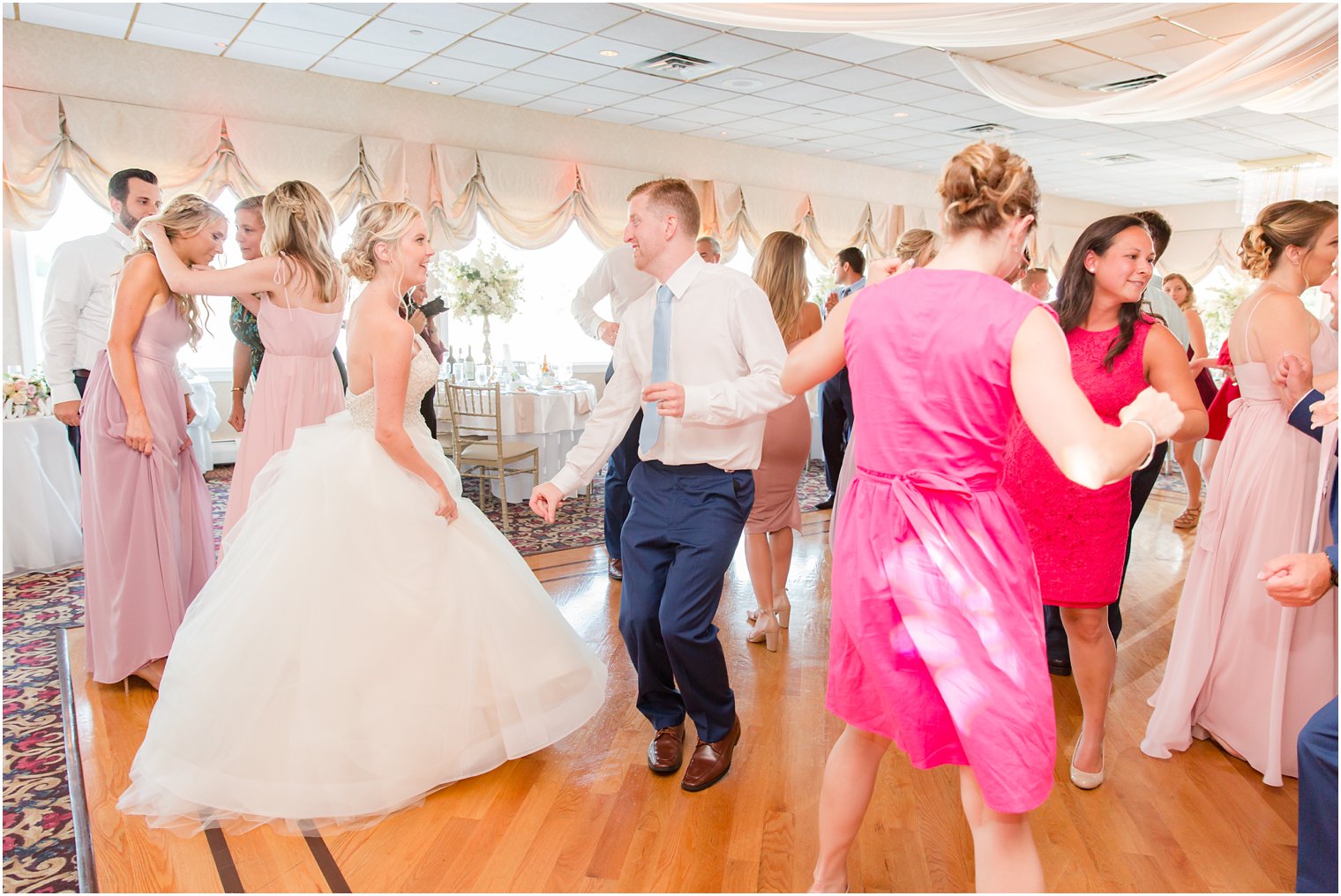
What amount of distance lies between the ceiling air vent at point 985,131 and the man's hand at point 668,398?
8.59 m

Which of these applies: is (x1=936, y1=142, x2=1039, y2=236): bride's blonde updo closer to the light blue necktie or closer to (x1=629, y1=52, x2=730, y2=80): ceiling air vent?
the light blue necktie

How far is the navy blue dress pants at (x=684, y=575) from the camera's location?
8.18ft

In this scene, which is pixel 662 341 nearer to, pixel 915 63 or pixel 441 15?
pixel 441 15

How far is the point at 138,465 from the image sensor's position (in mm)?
3191

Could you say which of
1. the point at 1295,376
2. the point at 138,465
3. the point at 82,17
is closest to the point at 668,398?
the point at 1295,376

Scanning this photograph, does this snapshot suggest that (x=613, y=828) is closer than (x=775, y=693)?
Yes

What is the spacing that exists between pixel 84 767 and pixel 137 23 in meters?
5.95

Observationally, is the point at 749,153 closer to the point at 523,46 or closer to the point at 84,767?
the point at 523,46

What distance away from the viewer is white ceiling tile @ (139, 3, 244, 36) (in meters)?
6.06

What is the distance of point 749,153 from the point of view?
10.8 meters

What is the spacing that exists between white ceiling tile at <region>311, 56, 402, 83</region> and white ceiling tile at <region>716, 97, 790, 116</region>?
317 cm

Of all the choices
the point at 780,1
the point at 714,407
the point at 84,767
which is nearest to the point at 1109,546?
the point at 714,407

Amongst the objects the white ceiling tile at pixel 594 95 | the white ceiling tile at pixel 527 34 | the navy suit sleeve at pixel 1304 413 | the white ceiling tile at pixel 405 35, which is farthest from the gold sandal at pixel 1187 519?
the white ceiling tile at pixel 405 35

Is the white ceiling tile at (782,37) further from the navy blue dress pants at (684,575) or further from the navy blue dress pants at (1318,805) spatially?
the navy blue dress pants at (1318,805)
